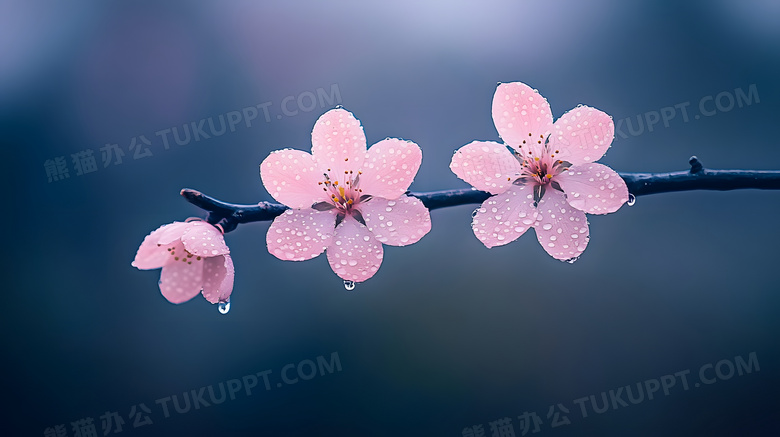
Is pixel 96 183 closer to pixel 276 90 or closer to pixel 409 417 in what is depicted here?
pixel 276 90

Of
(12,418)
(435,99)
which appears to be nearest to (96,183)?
(12,418)

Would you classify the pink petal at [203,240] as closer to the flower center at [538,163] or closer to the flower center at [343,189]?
the flower center at [343,189]

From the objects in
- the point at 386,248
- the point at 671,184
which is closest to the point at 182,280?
the point at 671,184

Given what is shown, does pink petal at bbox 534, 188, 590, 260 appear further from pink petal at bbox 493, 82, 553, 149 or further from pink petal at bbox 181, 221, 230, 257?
pink petal at bbox 181, 221, 230, 257

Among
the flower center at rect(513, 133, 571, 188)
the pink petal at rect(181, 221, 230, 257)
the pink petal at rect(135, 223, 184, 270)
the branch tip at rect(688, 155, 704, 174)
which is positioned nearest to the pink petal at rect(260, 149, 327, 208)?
the pink petal at rect(181, 221, 230, 257)

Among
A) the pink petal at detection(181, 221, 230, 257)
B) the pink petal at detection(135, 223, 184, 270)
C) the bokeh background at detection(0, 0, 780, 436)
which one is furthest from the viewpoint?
the bokeh background at detection(0, 0, 780, 436)

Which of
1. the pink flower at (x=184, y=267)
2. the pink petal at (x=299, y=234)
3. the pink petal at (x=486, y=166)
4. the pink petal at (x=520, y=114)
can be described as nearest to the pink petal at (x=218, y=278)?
the pink flower at (x=184, y=267)
